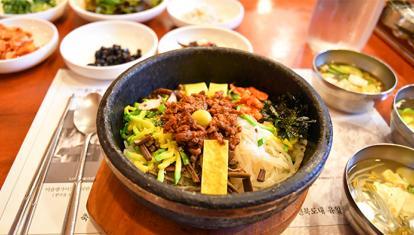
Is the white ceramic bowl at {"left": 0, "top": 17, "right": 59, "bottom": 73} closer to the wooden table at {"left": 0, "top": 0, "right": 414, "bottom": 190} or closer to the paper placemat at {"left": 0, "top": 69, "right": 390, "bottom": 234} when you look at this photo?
the wooden table at {"left": 0, "top": 0, "right": 414, "bottom": 190}

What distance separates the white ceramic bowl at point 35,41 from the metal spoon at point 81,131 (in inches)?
21.7

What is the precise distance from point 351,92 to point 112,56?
1.51 meters

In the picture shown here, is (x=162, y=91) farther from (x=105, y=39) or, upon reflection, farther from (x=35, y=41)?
(x=35, y=41)

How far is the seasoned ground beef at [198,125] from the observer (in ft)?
3.80

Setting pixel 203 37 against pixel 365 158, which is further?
pixel 203 37

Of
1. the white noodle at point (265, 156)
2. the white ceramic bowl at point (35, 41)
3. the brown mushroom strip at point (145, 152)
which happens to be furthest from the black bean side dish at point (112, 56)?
the white noodle at point (265, 156)

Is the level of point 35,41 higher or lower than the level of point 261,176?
lower

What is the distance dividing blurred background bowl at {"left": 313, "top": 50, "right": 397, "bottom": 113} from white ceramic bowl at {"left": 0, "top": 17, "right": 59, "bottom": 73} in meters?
1.75

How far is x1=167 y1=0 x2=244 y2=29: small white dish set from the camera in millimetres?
2496

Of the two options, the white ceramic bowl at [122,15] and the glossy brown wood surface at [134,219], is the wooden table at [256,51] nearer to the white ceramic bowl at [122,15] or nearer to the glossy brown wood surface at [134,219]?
the white ceramic bowl at [122,15]

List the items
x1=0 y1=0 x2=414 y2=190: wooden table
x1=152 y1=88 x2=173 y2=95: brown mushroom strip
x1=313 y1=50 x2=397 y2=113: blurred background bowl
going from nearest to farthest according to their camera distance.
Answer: x1=152 y1=88 x2=173 y2=95: brown mushroom strip, x1=0 y1=0 x2=414 y2=190: wooden table, x1=313 y1=50 x2=397 y2=113: blurred background bowl

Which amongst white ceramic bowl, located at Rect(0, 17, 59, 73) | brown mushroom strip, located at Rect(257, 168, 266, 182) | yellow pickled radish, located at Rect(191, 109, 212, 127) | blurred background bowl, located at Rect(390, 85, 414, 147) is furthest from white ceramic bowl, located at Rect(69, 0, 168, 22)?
blurred background bowl, located at Rect(390, 85, 414, 147)

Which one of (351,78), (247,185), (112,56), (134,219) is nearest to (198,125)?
(247,185)

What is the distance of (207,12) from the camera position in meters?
2.77
